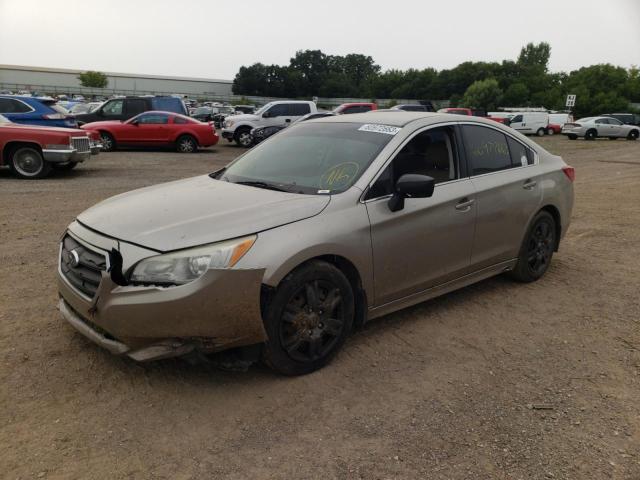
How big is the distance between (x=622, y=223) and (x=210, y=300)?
715 centimetres

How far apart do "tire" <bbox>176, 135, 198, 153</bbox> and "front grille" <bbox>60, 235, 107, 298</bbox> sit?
625 inches

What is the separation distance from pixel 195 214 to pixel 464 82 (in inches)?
4181

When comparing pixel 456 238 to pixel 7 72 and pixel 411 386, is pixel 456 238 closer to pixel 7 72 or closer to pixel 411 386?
pixel 411 386

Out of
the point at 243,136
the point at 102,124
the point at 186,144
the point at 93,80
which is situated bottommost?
the point at 186,144

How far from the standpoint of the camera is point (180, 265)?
9.51ft

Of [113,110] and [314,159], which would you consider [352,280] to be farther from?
[113,110]

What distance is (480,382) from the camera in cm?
335

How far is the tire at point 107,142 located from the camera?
17.8 meters

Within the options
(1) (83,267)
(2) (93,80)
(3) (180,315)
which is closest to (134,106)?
(1) (83,267)

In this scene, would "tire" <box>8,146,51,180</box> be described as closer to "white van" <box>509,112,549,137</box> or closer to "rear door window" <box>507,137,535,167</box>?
"rear door window" <box>507,137,535,167</box>

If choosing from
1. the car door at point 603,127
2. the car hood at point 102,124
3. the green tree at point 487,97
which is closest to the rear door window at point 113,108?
the car hood at point 102,124

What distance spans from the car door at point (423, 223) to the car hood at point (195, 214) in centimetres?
48

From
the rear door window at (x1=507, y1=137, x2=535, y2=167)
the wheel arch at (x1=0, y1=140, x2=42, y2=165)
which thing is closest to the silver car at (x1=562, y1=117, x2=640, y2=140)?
the wheel arch at (x1=0, y1=140, x2=42, y2=165)

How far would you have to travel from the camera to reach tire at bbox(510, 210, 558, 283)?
493 cm
